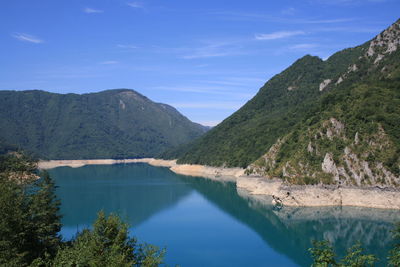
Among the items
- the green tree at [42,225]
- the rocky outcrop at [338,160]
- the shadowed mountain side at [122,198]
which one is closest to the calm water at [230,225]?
the shadowed mountain side at [122,198]

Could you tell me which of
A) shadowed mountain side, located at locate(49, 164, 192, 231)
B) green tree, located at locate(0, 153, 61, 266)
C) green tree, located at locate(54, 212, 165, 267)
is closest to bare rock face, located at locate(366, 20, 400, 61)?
shadowed mountain side, located at locate(49, 164, 192, 231)

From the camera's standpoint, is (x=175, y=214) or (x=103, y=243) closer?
(x=103, y=243)

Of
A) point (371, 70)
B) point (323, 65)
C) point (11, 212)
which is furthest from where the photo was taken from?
point (323, 65)

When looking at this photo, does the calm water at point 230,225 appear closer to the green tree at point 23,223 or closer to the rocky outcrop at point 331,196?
the rocky outcrop at point 331,196

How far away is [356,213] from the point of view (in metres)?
65.3

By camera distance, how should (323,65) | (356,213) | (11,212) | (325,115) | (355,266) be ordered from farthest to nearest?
(323,65), (325,115), (356,213), (11,212), (355,266)

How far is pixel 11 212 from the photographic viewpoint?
2914 centimetres

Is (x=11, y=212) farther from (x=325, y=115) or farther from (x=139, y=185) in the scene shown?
(x=139, y=185)

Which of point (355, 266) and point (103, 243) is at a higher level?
point (355, 266)

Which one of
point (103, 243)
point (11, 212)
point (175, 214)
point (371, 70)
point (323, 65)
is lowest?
point (175, 214)

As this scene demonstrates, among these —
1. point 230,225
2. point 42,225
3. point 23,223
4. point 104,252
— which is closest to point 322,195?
Result: point 230,225

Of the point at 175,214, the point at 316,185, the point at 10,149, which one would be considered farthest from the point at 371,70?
the point at 10,149

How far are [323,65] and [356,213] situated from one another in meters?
117

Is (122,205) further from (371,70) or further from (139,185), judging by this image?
(371,70)
